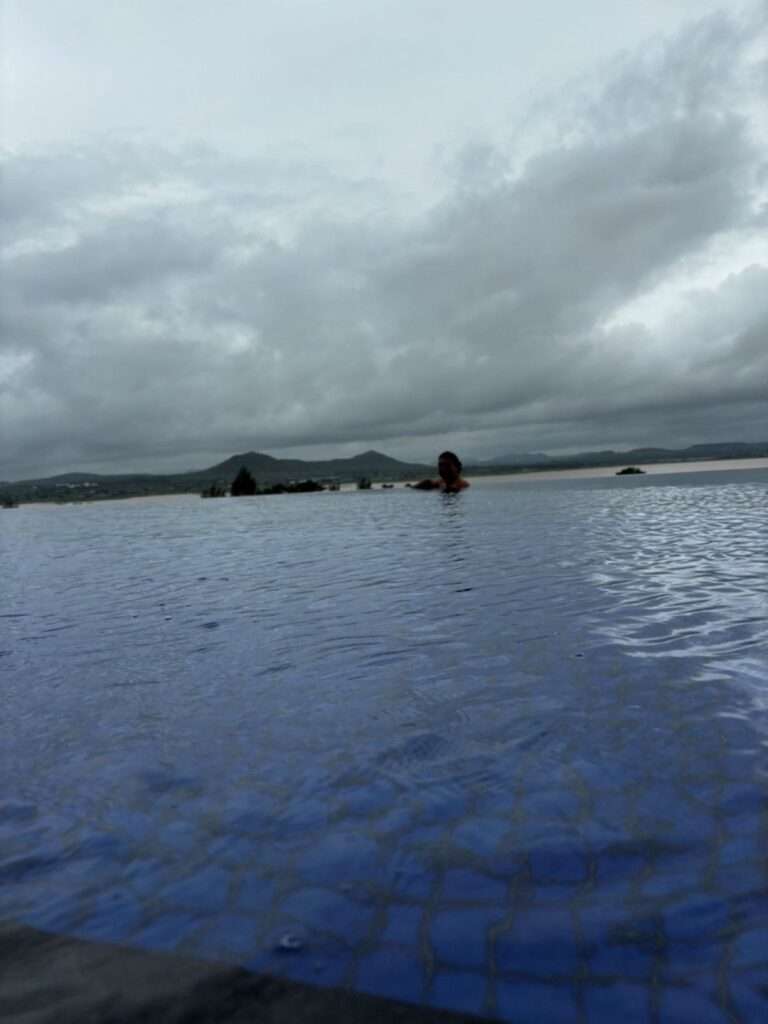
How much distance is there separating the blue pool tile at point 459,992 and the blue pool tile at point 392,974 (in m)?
0.07

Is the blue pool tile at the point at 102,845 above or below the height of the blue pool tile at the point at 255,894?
above

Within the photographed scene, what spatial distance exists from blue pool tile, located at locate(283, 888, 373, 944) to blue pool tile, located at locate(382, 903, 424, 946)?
11 centimetres

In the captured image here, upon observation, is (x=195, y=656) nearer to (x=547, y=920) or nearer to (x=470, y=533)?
(x=547, y=920)

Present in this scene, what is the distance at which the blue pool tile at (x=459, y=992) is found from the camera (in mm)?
2936

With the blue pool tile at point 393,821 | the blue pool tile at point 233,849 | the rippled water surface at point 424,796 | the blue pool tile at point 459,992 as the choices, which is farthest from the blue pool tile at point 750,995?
the blue pool tile at point 233,849

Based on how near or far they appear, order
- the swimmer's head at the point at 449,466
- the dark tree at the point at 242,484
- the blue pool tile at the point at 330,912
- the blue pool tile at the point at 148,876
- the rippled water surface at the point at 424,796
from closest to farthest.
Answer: the rippled water surface at the point at 424,796 → the blue pool tile at the point at 330,912 → the blue pool tile at the point at 148,876 → the swimmer's head at the point at 449,466 → the dark tree at the point at 242,484

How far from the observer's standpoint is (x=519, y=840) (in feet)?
13.5

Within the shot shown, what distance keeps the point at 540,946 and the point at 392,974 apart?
0.72 metres

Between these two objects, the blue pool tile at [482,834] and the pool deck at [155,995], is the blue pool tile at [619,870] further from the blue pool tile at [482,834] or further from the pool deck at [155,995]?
the pool deck at [155,995]

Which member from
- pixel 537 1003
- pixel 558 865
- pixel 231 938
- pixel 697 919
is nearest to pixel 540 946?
pixel 537 1003

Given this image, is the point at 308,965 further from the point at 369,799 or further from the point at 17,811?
the point at 17,811

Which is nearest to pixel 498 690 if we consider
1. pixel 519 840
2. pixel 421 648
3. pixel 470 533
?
pixel 421 648

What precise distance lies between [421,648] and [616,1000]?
5.73 metres

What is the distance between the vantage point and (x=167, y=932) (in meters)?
3.50
